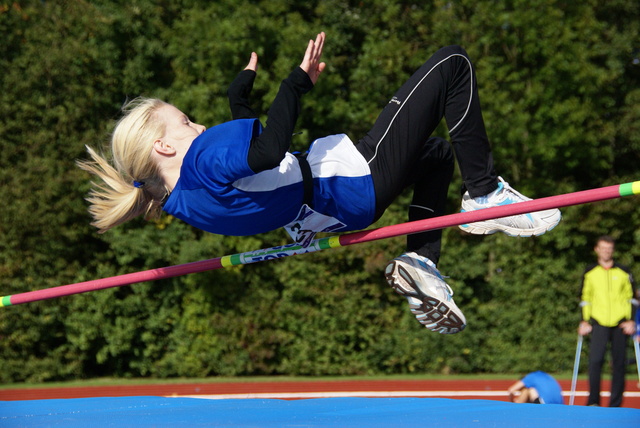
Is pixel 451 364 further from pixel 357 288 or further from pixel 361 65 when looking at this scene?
pixel 361 65

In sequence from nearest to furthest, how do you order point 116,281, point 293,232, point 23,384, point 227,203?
point 227,203, point 293,232, point 116,281, point 23,384

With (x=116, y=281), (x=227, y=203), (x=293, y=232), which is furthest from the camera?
(x=116, y=281)

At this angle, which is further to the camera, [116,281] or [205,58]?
[205,58]

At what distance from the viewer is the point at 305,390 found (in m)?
8.70

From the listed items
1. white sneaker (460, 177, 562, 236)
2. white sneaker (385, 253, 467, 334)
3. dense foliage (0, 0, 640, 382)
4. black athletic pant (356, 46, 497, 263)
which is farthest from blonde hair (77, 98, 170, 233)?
dense foliage (0, 0, 640, 382)

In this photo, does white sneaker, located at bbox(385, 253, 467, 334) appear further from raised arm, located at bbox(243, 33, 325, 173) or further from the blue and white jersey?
raised arm, located at bbox(243, 33, 325, 173)

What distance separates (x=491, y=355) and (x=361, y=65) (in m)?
4.12

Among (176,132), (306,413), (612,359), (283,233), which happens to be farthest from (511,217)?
(283,233)

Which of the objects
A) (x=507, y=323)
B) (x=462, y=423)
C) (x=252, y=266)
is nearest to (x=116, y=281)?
(x=462, y=423)

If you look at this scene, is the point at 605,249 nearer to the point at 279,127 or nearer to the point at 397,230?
the point at 397,230

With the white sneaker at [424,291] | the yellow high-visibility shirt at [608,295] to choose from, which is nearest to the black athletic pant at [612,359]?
the yellow high-visibility shirt at [608,295]

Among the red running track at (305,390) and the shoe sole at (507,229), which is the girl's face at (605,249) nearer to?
the red running track at (305,390)

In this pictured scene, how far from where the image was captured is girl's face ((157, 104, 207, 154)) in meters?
3.10

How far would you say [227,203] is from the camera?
116 inches
